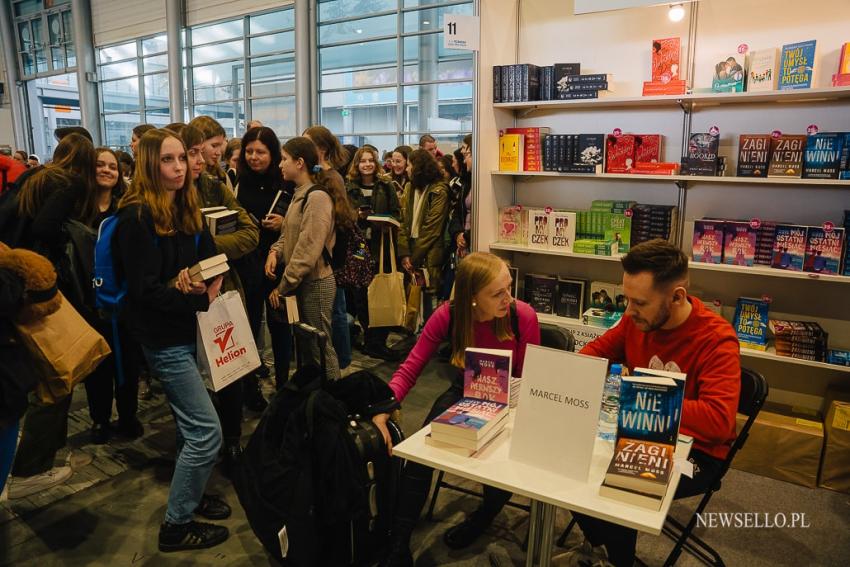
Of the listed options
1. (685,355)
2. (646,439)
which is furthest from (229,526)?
A: (685,355)

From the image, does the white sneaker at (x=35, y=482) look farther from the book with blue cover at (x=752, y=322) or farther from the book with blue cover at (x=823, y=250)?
the book with blue cover at (x=823, y=250)

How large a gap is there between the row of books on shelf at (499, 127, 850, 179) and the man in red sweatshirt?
1508 mm

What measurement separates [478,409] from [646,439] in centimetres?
49

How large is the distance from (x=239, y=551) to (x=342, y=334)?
1553 mm

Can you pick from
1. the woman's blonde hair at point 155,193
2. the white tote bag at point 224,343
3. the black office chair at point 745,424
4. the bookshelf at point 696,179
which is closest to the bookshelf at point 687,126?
the bookshelf at point 696,179

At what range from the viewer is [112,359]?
3.25 metres

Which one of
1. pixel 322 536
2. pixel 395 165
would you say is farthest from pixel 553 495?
pixel 395 165

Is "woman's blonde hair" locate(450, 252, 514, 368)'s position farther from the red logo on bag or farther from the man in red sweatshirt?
the red logo on bag

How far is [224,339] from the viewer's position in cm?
244

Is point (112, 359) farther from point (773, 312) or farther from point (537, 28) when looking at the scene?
point (773, 312)

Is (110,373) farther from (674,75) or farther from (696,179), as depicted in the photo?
(674,75)

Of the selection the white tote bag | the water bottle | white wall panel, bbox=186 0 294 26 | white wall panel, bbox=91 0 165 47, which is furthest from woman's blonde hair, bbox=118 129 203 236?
white wall panel, bbox=91 0 165 47

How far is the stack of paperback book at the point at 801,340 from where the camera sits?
3.07 m

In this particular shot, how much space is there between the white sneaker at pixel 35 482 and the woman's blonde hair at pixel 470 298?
2.10 meters
